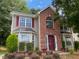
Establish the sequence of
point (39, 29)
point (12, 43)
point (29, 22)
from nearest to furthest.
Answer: point (12, 43), point (39, 29), point (29, 22)

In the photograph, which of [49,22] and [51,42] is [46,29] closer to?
[49,22]

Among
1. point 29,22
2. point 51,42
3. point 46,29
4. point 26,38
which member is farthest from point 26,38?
point 51,42

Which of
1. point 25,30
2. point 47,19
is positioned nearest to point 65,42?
point 47,19

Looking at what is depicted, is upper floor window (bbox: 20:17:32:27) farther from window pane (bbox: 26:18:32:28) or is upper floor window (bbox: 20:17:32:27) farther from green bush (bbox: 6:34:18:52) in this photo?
green bush (bbox: 6:34:18:52)

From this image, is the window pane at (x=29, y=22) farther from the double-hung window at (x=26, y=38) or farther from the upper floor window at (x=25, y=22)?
the double-hung window at (x=26, y=38)

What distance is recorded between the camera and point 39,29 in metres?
34.2

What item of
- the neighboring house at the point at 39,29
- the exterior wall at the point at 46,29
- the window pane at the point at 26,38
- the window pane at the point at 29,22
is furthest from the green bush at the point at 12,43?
the exterior wall at the point at 46,29

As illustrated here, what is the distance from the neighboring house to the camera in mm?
33625

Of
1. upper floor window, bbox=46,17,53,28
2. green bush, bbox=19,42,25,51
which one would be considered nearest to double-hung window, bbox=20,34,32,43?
green bush, bbox=19,42,25,51

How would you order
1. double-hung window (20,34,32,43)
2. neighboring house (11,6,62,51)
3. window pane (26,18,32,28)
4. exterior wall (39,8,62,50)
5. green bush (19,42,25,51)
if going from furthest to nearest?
window pane (26,18,32,28), exterior wall (39,8,62,50), neighboring house (11,6,62,51), double-hung window (20,34,32,43), green bush (19,42,25,51)

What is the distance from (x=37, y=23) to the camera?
116 ft

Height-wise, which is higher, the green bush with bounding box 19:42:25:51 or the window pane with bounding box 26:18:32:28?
the window pane with bounding box 26:18:32:28

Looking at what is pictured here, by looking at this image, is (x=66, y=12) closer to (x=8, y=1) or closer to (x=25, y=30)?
(x=25, y=30)

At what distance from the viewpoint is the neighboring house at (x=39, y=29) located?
33.6 m
